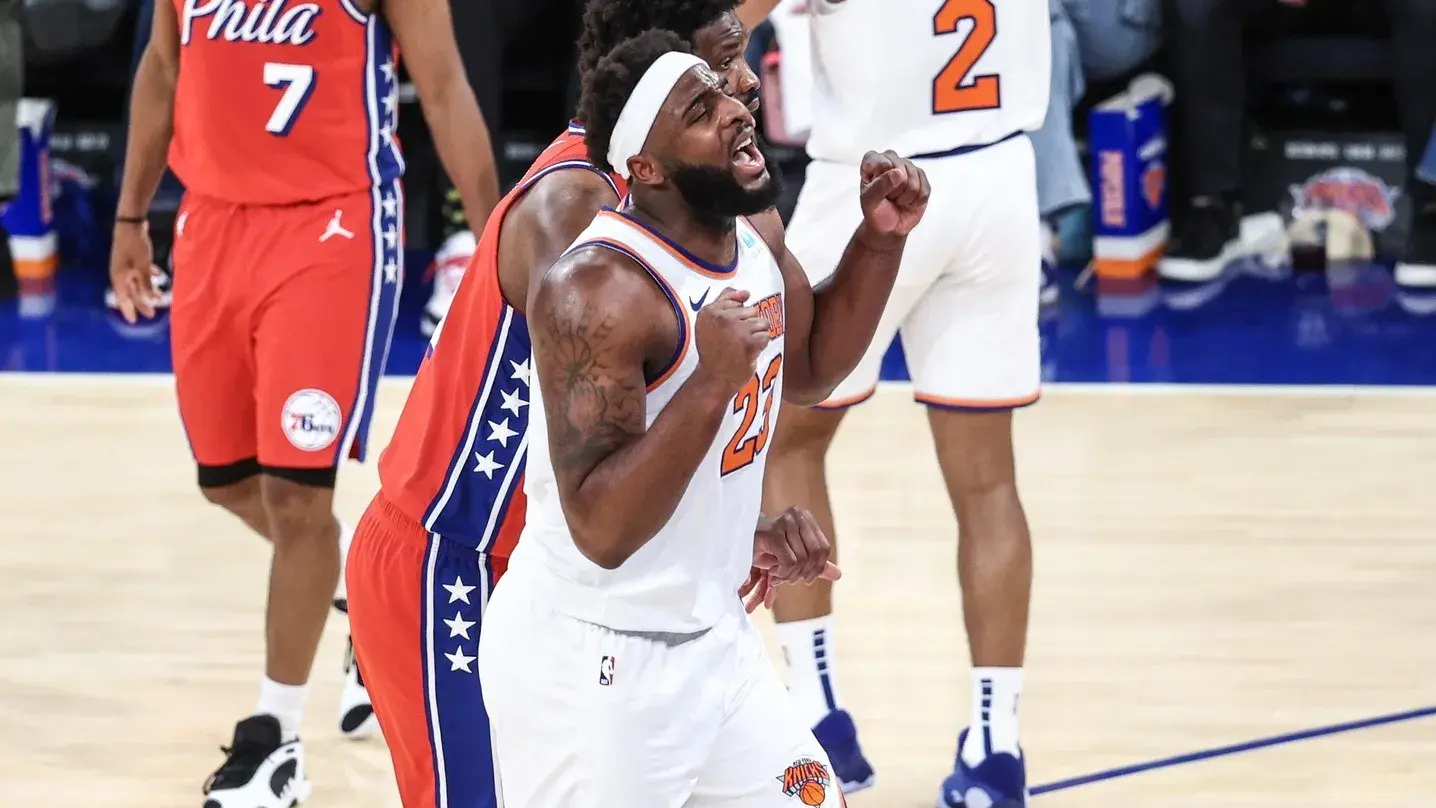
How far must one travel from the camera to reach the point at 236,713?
4914 millimetres

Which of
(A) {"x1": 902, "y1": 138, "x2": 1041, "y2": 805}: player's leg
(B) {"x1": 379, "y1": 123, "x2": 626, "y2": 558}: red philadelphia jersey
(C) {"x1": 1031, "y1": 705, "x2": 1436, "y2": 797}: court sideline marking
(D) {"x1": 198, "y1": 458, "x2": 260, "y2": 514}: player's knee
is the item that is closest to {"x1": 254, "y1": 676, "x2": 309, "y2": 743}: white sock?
(D) {"x1": 198, "y1": 458, "x2": 260, "y2": 514}: player's knee

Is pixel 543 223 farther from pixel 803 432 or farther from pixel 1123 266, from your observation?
pixel 1123 266

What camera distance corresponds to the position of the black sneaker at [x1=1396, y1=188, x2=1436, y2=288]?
27.2ft

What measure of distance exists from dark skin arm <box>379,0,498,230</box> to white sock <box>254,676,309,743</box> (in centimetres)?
110

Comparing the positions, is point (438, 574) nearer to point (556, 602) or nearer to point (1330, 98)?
point (556, 602)

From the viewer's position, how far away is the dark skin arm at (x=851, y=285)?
10.00 ft

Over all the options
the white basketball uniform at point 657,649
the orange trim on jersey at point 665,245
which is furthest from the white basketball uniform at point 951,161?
the orange trim on jersey at point 665,245

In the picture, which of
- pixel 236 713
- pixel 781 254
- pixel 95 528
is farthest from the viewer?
pixel 95 528

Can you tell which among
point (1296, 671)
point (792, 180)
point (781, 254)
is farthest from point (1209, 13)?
point (781, 254)

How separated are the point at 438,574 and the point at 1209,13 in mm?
5933

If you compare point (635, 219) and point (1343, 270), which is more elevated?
point (635, 219)

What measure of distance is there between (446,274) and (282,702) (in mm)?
3944

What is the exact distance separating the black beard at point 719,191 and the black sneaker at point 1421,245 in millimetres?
6133

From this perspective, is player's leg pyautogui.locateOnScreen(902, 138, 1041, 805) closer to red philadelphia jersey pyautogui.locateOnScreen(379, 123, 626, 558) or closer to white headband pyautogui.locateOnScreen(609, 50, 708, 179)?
red philadelphia jersey pyautogui.locateOnScreen(379, 123, 626, 558)
